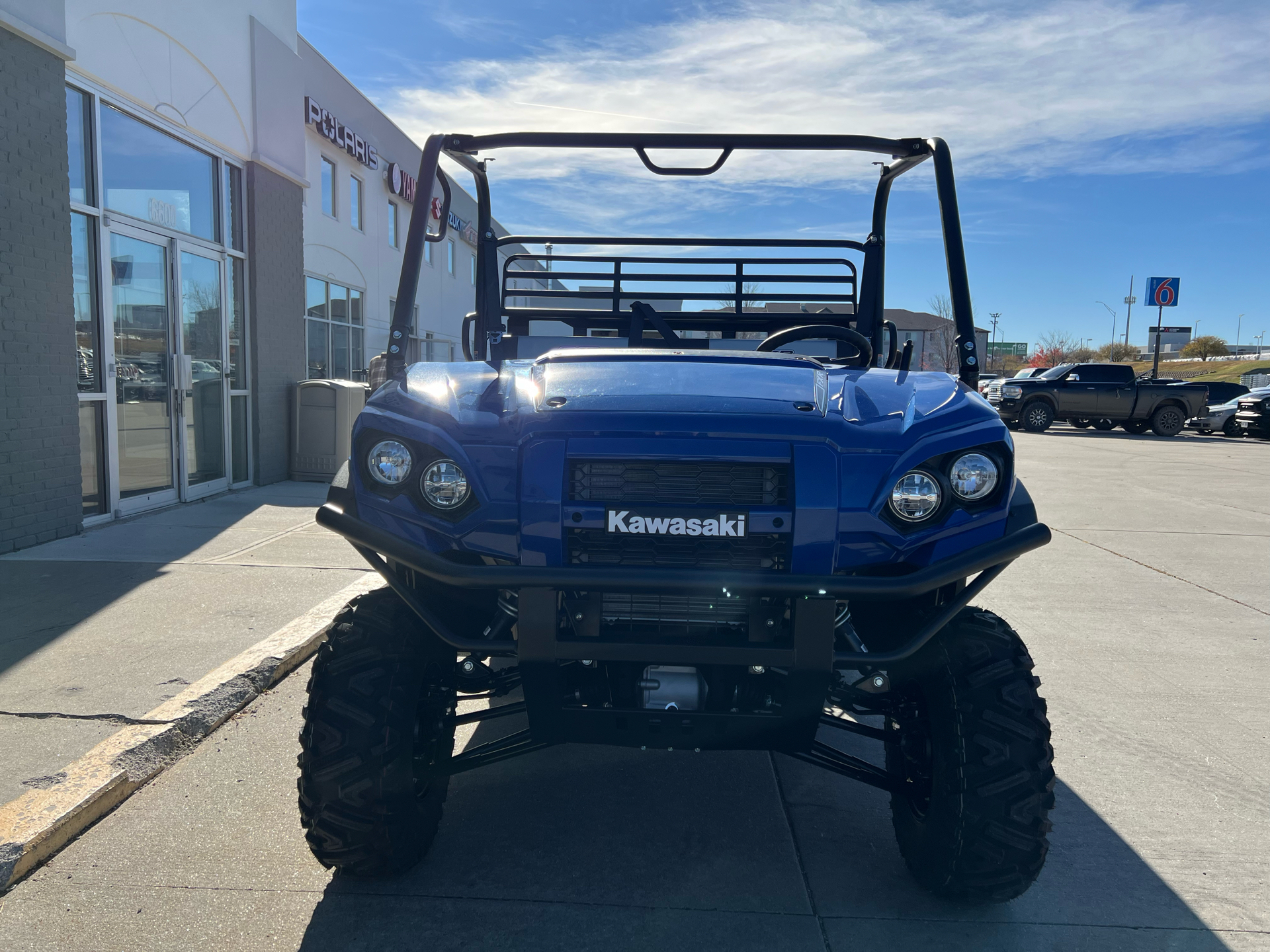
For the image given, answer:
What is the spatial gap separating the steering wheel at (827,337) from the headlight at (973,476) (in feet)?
3.05

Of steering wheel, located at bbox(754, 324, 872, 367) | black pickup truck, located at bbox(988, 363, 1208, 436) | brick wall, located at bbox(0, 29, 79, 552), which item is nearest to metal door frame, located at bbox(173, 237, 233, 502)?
brick wall, located at bbox(0, 29, 79, 552)

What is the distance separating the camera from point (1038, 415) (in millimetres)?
Answer: 24500

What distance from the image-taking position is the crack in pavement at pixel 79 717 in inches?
137

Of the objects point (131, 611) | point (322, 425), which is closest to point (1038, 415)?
point (322, 425)

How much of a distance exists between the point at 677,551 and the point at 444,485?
2.00 feet

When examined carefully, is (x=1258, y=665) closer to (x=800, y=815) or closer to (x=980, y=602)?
(x=980, y=602)

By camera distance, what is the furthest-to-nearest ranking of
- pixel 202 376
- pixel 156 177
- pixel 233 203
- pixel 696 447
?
pixel 233 203 → pixel 202 376 → pixel 156 177 → pixel 696 447

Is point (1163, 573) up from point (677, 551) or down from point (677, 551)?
down

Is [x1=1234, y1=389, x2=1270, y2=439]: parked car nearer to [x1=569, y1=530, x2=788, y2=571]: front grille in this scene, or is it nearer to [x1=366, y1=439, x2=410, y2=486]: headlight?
[x1=569, y1=530, x2=788, y2=571]: front grille

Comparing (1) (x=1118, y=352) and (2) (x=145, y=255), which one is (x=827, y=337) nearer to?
(2) (x=145, y=255)

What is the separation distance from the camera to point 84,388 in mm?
7234

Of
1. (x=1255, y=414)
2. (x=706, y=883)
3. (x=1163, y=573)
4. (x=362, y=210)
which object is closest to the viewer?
(x=706, y=883)

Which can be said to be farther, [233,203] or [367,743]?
[233,203]

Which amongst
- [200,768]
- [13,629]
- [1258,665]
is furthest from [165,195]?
[1258,665]
